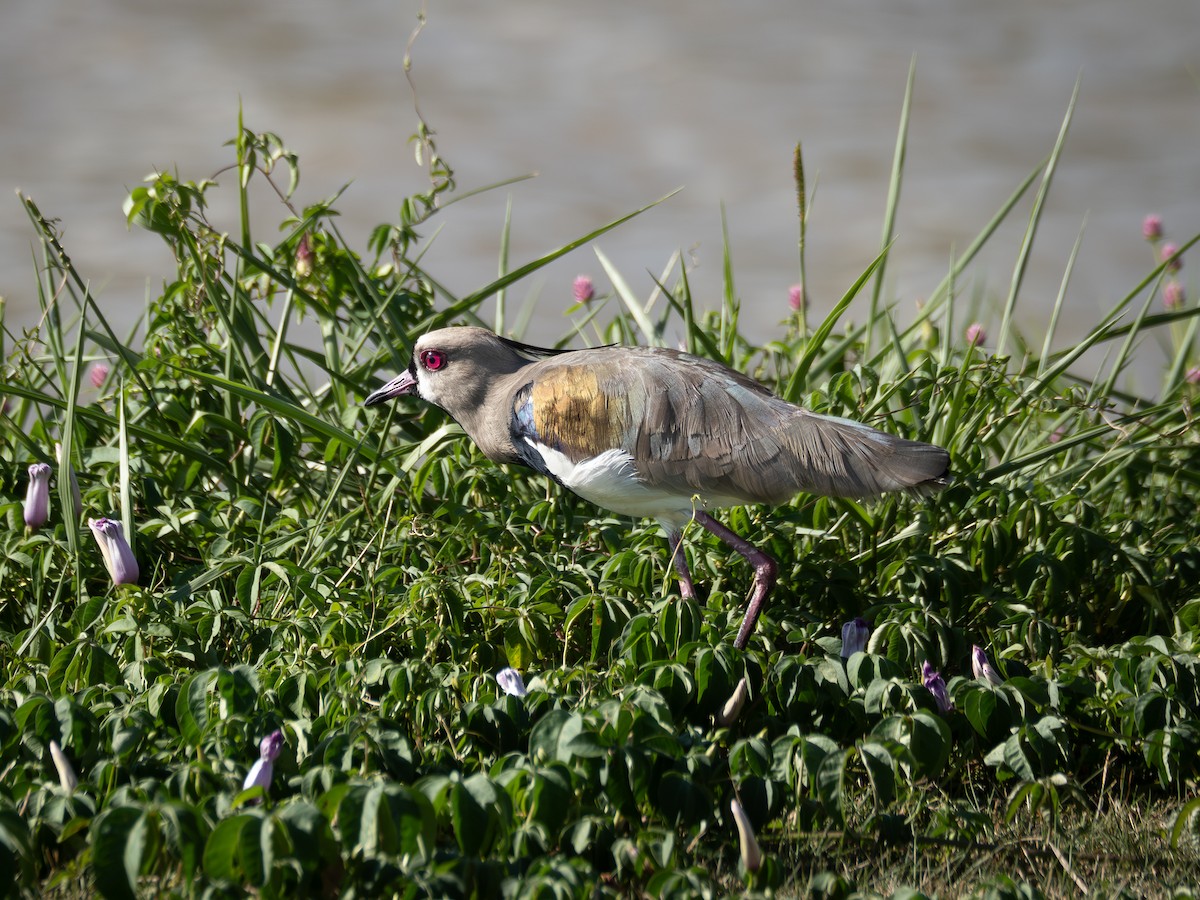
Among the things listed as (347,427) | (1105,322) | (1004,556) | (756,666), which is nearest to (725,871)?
(756,666)

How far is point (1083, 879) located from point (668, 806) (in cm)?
84

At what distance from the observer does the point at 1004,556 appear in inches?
131

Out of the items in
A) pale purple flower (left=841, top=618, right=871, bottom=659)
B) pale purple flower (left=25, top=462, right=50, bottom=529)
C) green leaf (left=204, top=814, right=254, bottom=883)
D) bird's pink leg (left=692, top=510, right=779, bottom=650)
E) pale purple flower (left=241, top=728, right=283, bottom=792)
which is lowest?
green leaf (left=204, top=814, right=254, bottom=883)

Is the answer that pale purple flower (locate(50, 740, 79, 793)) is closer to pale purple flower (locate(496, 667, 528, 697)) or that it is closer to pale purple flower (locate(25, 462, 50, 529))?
pale purple flower (locate(496, 667, 528, 697))

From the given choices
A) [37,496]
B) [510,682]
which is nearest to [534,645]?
[510,682]

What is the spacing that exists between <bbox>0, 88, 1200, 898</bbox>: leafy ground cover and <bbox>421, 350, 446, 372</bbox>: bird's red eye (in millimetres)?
332

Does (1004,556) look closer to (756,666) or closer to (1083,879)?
(756,666)

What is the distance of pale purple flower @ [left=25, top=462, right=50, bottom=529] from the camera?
127 inches

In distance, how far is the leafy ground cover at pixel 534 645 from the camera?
212cm

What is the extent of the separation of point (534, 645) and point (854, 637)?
776mm

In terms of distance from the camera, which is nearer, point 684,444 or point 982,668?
point 982,668

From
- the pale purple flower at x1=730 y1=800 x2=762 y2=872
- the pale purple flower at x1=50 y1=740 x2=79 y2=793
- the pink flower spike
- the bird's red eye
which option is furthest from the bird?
the pale purple flower at x1=50 y1=740 x2=79 y2=793

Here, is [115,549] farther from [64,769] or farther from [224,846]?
[224,846]

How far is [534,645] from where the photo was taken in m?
2.95
